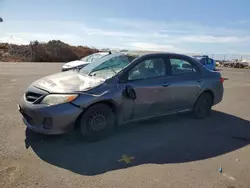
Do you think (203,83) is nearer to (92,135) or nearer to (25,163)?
(92,135)

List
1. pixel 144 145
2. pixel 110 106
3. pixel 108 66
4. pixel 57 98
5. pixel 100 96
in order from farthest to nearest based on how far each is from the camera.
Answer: pixel 108 66 → pixel 110 106 → pixel 144 145 → pixel 100 96 → pixel 57 98

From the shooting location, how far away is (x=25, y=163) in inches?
148

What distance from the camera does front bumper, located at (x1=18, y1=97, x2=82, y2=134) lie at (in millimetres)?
4180

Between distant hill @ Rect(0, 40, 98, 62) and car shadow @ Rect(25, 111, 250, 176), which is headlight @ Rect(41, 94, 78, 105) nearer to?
car shadow @ Rect(25, 111, 250, 176)

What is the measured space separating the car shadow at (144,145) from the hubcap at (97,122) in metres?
0.27

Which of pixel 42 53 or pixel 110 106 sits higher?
pixel 42 53

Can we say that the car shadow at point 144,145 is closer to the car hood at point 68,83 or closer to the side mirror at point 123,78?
the car hood at point 68,83

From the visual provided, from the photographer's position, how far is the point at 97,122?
4629 millimetres

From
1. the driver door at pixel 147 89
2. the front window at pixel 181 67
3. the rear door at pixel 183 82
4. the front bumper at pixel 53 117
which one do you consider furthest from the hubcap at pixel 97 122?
the front window at pixel 181 67

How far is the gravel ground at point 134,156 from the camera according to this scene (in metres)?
3.43

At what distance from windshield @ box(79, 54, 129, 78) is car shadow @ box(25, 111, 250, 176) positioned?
3.99ft

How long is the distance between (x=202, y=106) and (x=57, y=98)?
3.77 m

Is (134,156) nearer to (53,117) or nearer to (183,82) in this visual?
(53,117)

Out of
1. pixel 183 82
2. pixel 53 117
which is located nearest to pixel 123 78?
pixel 53 117
